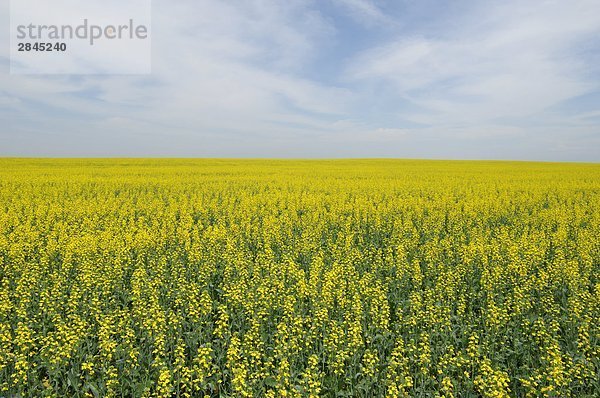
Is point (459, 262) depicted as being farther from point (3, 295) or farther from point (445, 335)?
point (3, 295)

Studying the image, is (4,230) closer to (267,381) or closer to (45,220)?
(45,220)

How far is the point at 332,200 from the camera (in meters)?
20.5

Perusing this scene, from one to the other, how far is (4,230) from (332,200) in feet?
49.1

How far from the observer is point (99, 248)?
1126 centimetres

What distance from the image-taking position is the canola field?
5434 mm

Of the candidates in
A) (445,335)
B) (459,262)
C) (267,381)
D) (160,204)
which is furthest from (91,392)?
(160,204)

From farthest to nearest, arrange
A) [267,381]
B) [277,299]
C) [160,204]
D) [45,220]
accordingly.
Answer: [160,204] < [45,220] < [277,299] < [267,381]

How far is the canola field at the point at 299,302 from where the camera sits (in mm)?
5434

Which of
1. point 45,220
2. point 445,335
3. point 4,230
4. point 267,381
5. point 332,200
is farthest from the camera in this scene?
point 332,200

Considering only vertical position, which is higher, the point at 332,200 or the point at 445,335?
the point at 332,200

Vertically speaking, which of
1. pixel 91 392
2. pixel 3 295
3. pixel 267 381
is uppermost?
pixel 3 295

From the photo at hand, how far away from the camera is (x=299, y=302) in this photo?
766cm

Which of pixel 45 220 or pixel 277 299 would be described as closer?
pixel 277 299

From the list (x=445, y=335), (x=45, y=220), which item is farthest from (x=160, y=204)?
(x=445, y=335)
